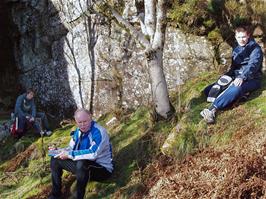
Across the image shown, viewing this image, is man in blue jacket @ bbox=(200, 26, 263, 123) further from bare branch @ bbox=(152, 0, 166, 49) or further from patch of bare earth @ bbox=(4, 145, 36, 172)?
patch of bare earth @ bbox=(4, 145, 36, 172)

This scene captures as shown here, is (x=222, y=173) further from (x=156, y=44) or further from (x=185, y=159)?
(x=156, y=44)

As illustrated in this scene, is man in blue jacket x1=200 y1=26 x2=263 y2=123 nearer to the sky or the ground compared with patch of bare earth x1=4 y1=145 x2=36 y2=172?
nearer to the sky

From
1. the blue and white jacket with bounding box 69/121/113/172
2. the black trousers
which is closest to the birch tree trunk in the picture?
the blue and white jacket with bounding box 69/121/113/172

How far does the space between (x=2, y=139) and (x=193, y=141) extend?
6.42 meters

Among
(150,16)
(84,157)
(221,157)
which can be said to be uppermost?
(150,16)

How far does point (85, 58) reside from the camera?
431 inches

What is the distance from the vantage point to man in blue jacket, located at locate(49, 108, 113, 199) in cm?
593

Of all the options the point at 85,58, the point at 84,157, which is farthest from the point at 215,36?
the point at 84,157

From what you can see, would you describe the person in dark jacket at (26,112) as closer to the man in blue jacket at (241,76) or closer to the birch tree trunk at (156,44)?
the birch tree trunk at (156,44)

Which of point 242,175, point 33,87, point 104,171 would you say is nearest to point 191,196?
point 242,175

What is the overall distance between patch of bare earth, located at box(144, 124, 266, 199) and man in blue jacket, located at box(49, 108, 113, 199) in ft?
2.43

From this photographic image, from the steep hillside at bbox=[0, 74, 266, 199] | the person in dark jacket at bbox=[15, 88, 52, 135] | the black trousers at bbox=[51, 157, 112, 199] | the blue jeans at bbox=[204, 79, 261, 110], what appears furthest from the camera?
the person in dark jacket at bbox=[15, 88, 52, 135]

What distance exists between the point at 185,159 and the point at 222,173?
837mm

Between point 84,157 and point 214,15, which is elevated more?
point 214,15
